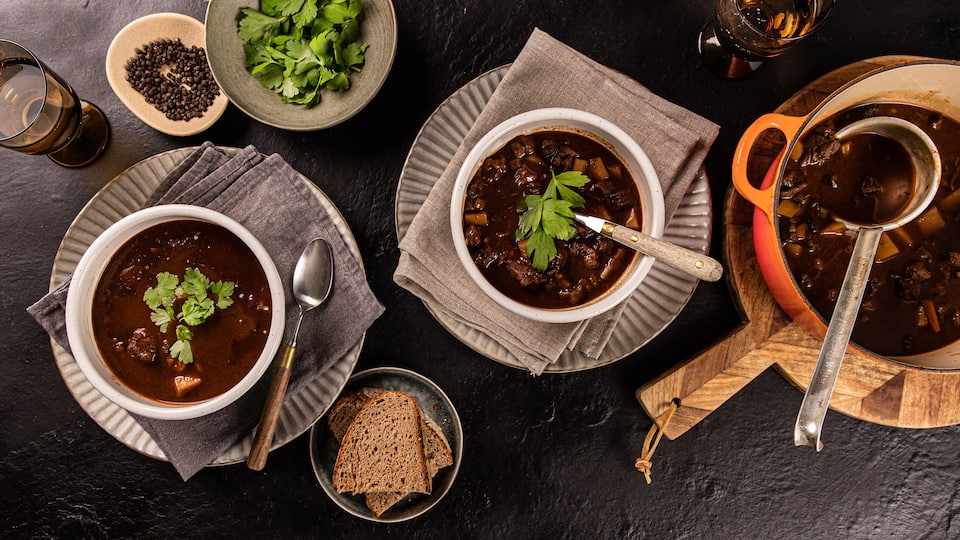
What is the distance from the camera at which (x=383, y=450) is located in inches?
109

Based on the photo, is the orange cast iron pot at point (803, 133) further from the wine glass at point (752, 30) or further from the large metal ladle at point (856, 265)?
the wine glass at point (752, 30)

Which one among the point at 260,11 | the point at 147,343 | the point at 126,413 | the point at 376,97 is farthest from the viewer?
the point at 376,97

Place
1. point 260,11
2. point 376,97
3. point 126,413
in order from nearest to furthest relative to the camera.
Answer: point 126,413 → point 260,11 → point 376,97

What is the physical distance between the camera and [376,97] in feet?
9.73

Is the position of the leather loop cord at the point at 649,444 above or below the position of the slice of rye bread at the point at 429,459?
above

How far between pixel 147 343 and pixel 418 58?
1.75 m

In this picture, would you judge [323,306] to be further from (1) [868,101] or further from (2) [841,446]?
(2) [841,446]

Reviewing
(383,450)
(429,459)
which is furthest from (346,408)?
(429,459)

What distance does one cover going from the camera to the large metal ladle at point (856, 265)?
2.22 m

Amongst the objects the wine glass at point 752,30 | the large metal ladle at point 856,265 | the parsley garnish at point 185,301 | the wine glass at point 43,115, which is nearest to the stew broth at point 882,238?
the large metal ladle at point 856,265

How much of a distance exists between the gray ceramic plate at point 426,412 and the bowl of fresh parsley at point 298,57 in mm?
1203

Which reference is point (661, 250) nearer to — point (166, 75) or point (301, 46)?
point (301, 46)

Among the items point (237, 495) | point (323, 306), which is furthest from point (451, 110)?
point (237, 495)

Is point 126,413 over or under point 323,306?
under
